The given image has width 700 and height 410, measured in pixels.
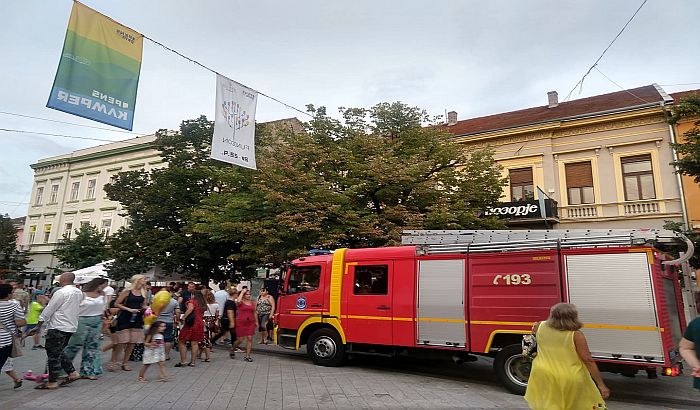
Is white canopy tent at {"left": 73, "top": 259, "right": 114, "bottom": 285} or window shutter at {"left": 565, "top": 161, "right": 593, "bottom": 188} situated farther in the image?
window shutter at {"left": 565, "top": 161, "right": 593, "bottom": 188}

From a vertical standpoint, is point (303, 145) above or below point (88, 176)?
below

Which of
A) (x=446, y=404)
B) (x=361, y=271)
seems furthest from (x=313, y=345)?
(x=446, y=404)

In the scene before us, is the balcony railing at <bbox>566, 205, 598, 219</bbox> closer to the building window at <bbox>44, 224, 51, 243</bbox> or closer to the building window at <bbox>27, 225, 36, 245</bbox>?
the building window at <bbox>44, 224, 51, 243</bbox>

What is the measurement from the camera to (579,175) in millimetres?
22125

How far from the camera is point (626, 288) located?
24.1ft

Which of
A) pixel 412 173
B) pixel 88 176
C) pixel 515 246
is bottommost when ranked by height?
pixel 515 246

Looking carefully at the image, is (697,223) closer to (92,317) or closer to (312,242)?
(312,242)

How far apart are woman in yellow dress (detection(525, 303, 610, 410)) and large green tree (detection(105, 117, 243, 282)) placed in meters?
19.1

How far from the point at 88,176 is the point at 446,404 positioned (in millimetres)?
44889

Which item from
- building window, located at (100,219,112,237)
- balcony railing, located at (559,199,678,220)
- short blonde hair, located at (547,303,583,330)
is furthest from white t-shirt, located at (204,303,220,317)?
building window, located at (100,219,112,237)

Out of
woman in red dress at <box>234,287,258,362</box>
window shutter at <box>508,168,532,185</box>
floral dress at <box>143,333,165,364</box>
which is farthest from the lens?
window shutter at <box>508,168,532,185</box>

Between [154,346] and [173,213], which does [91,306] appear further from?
[173,213]

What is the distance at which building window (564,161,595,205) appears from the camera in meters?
21.8

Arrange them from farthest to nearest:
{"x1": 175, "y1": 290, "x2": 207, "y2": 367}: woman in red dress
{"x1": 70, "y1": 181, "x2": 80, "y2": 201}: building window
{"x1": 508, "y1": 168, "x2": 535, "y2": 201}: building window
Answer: {"x1": 70, "y1": 181, "x2": 80, "y2": 201}: building window, {"x1": 508, "y1": 168, "x2": 535, "y2": 201}: building window, {"x1": 175, "y1": 290, "x2": 207, "y2": 367}: woman in red dress
